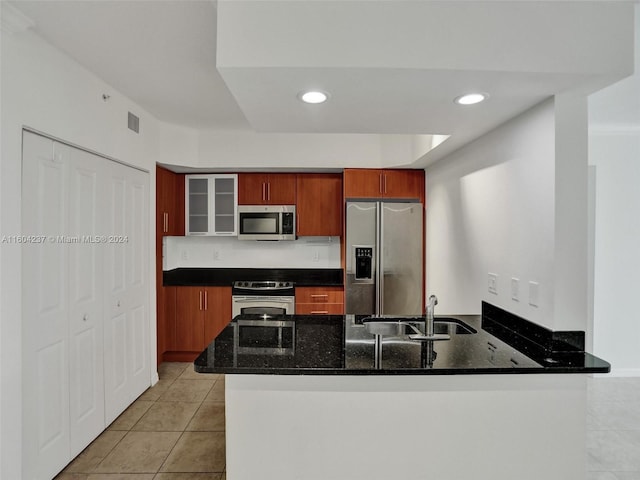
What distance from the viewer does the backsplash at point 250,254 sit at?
4.70 metres

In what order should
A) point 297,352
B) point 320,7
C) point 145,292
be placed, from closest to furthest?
point 320,7, point 297,352, point 145,292

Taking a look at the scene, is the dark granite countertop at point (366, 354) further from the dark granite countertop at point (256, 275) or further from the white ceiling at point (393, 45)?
the dark granite countertop at point (256, 275)

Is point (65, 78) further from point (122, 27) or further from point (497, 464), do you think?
point (497, 464)

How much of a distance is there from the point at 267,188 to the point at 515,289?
2.88 meters

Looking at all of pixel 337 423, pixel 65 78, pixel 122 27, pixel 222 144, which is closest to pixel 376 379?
pixel 337 423

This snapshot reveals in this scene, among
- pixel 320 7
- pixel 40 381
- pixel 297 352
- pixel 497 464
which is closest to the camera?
pixel 320 7

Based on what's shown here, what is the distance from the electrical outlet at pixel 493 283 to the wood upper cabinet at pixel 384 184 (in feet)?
5.46

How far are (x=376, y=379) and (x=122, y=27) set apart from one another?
2.17 m

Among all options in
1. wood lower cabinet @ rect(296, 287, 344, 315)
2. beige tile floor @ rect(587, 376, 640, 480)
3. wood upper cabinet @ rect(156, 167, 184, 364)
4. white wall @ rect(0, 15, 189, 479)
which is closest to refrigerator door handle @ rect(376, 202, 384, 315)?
wood lower cabinet @ rect(296, 287, 344, 315)

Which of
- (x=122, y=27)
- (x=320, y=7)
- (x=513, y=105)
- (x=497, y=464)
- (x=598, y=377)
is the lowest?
(x=598, y=377)

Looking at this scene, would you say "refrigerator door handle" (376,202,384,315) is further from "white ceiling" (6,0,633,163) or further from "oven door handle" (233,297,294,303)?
"white ceiling" (6,0,633,163)

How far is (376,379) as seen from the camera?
165 cm

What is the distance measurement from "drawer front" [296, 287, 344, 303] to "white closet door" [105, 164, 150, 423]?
1.51m

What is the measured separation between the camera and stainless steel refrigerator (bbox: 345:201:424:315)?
3.94 m
